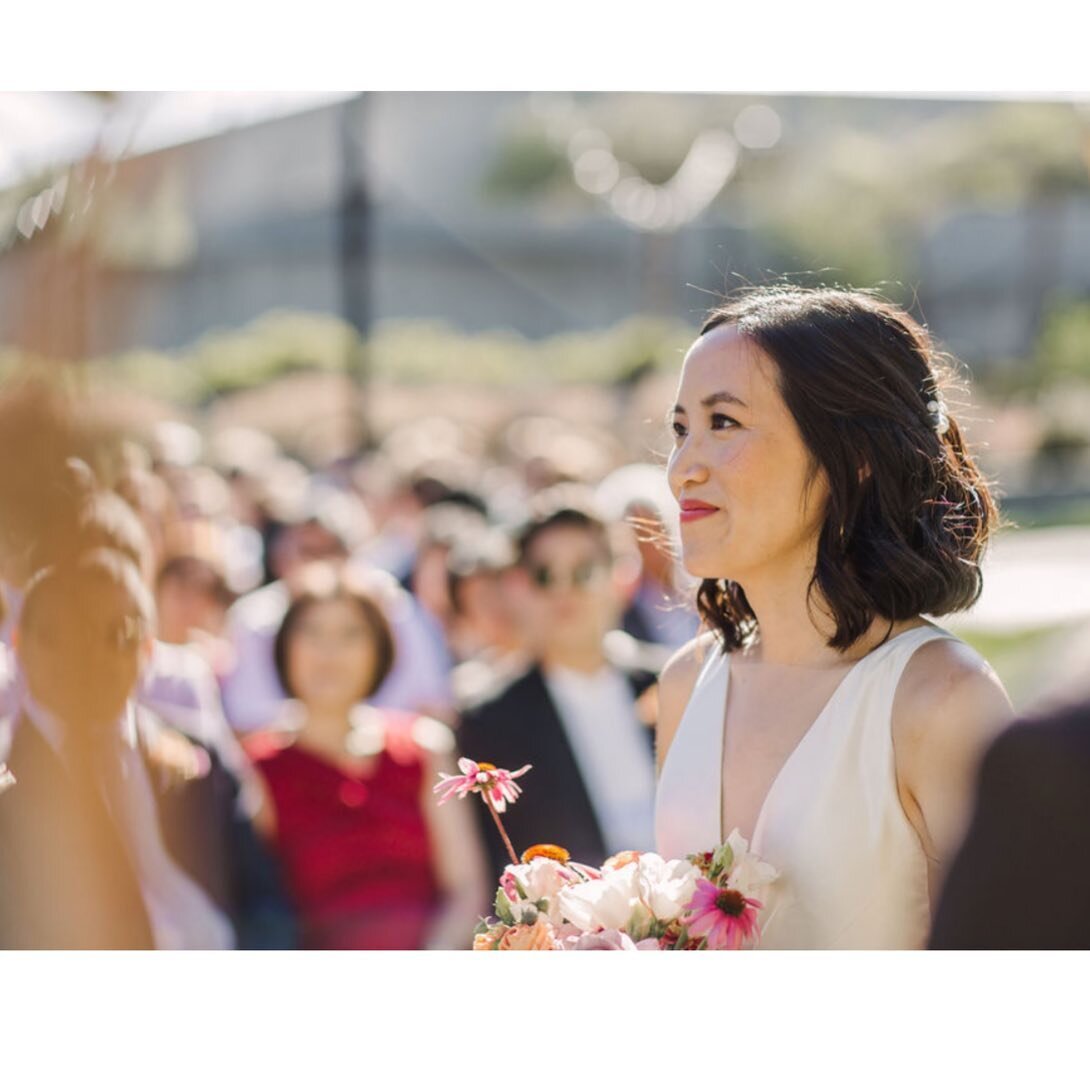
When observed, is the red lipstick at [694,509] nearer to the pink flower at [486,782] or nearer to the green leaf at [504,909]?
the pink flower at [486,782]

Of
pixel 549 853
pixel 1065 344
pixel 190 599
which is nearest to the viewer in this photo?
pixel 549 853

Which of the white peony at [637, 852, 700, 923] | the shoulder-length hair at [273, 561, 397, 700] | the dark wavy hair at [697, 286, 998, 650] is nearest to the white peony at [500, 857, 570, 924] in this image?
the white peony at [637, 852, 700, 923]

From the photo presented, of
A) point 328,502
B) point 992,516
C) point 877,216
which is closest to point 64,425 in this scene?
point 992,516

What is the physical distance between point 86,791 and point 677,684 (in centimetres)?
119

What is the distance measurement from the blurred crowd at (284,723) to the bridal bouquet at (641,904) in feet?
2.07

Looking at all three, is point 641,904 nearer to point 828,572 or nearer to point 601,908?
point 601,908

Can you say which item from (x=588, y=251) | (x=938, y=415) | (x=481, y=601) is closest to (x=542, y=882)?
(x=938, y=415)

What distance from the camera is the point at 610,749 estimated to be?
318 cm

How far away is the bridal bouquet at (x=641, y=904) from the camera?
1.77 meters

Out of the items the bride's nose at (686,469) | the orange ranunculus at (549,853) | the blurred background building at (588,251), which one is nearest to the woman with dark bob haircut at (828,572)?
the bride's nose at (686,469)

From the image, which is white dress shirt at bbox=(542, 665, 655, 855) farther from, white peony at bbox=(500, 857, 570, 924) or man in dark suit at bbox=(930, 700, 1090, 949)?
man in dark suit at bbox=(930, 700, 1090, 949)

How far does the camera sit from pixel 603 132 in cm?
1792

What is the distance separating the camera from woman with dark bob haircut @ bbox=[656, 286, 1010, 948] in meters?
1.80

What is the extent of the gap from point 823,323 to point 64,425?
58.6 inches
